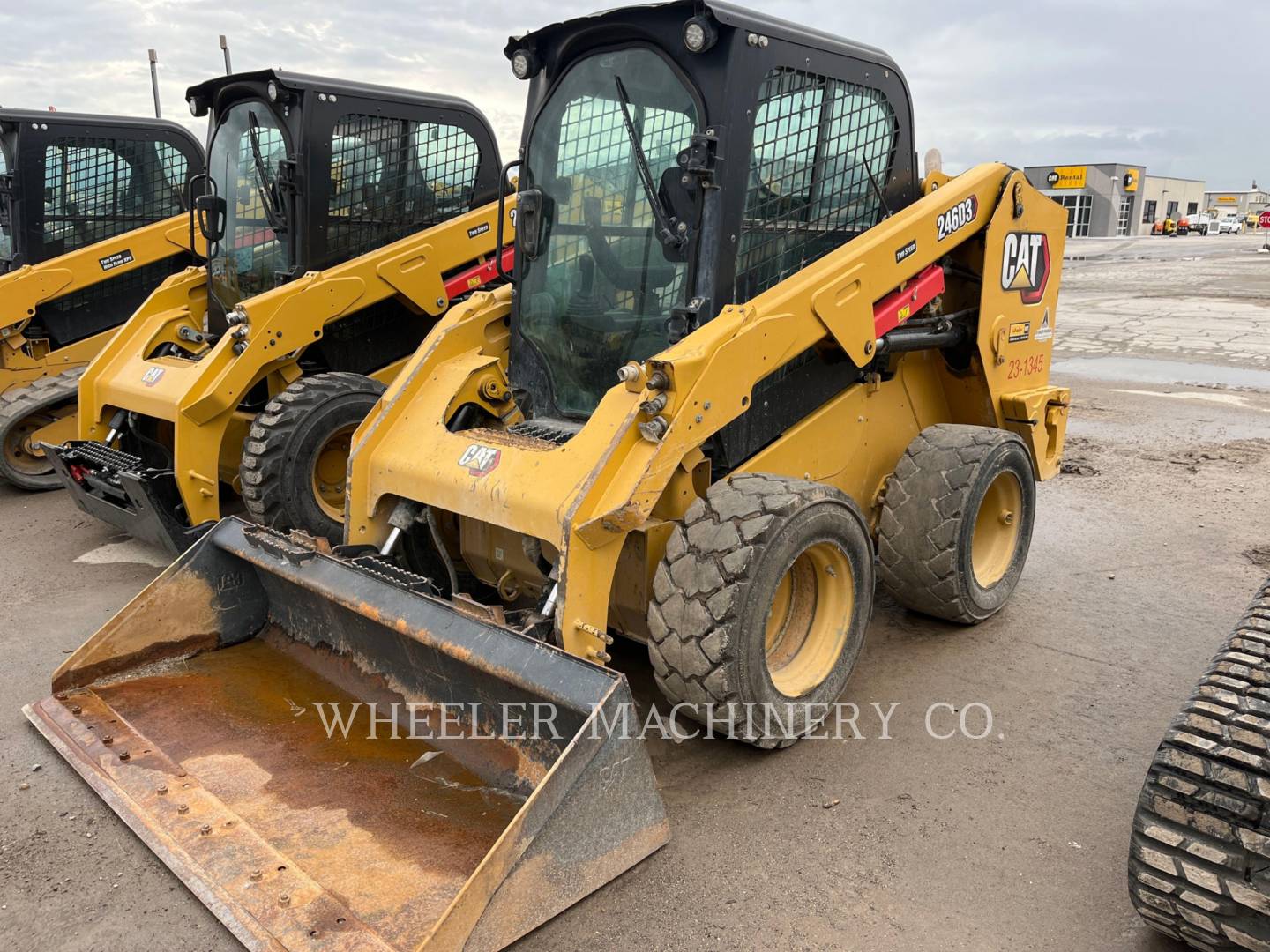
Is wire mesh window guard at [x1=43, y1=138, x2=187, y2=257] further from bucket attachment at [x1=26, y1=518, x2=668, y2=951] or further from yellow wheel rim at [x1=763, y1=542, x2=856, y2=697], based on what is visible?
yellow wheel rim at [x1=763, y1=542, x2=856, y2=697]

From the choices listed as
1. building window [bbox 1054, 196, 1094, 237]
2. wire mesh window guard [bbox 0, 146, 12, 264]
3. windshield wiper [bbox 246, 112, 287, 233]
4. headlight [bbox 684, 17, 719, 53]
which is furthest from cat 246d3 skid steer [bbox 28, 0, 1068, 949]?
building window [bbox 1054, 196, 1094, 237]

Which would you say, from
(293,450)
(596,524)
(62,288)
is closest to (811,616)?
(596,524)

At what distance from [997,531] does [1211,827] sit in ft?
8.67

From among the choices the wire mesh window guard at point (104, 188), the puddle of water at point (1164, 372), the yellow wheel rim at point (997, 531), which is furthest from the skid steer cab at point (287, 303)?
the puddle of water at point (1164, 372)

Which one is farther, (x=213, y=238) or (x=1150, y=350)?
(x=1150, y=350)

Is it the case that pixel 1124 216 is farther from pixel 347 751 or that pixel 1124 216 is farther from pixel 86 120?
pixel 347 751

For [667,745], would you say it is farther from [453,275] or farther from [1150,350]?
[1150,350]

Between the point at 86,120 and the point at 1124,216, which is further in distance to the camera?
the point at 1124,216

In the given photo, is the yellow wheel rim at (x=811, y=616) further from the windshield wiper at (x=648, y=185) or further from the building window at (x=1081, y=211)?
the building window at (x=1081, y=211)

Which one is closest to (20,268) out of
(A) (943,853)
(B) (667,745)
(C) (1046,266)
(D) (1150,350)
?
(B) (667,745)

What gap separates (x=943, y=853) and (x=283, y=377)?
4.24 m

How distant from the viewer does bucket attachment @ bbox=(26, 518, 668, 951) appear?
8.13 ft

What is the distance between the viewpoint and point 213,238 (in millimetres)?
5801

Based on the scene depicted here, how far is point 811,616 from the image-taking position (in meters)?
3.65
